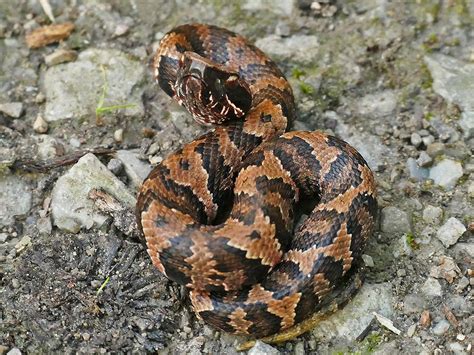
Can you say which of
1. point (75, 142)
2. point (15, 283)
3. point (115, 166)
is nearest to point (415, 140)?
point (115, 166)

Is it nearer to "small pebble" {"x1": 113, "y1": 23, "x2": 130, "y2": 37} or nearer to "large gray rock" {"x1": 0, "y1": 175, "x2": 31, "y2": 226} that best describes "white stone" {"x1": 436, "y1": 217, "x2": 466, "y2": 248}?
"large gray rock" {"x1": 0, "y1": 175, "x2": 31, "y2": 226}

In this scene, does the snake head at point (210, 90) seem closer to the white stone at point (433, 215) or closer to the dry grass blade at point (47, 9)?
the white stone at point (433, 215)

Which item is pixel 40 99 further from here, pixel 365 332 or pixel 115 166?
pixel 365 332

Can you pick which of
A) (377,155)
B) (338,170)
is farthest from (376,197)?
(377,155)

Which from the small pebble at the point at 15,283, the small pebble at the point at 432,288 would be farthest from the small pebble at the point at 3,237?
the small pebble at the point at 432,288

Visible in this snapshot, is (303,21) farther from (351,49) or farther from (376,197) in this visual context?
(376,197)
